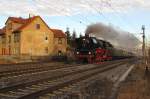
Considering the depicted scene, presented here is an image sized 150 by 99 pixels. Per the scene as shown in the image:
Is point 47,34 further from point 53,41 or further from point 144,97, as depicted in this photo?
point 144,97

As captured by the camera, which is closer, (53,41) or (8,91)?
(8,91)

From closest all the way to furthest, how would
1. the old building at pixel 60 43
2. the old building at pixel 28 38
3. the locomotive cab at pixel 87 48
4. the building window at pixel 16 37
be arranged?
the locomotive cab at pixel 87 48
the old building at pixel 28 38
the building window at pixel 16 37
the old building at pixel 60 43

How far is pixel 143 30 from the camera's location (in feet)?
186

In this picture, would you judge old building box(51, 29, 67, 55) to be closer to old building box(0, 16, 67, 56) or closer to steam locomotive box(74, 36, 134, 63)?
old building box(0, 16, 67, 56)

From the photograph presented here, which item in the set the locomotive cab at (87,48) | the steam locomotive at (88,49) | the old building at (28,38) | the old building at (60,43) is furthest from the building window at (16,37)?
the locomotive cab at (87,48)

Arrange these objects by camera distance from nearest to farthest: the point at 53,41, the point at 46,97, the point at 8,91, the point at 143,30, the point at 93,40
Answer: the point at 46,97 → the point at 8,91 → the point at 93,40 → the point at 143,30 → the point at 53,41

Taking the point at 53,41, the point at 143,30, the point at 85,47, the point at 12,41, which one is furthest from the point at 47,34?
the point at 85,47

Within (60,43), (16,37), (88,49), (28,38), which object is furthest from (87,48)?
(60,43)

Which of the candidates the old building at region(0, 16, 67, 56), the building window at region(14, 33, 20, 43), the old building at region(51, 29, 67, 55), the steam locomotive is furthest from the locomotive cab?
the old building at region(51, 29, 67, 55)

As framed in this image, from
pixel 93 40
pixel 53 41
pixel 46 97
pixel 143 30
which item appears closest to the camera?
pixel 46 97

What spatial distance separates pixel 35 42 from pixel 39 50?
2.05 meters

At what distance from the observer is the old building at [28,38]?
71312 millimetres

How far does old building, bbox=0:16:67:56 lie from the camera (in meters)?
71.3

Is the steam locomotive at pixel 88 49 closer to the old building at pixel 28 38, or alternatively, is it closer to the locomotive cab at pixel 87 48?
the locomotive cab at pixel 87 48
